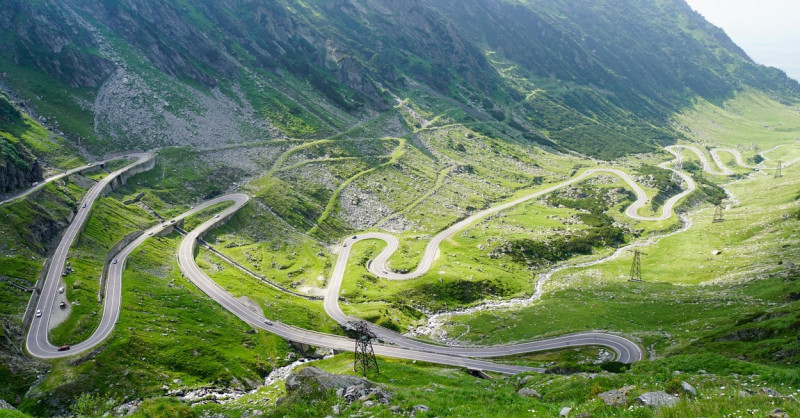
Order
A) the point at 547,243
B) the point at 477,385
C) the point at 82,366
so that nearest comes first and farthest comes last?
the point at 477,385
the point at 82,366
the point at 547,243

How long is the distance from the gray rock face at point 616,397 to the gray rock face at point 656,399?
4.96 feet

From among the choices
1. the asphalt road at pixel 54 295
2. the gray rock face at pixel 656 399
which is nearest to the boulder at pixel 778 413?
the gray rock face at pixel 656 399

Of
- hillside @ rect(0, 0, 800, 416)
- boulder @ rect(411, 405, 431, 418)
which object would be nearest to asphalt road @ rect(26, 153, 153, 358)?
hillside @ rect(0, 0, 800, 416)

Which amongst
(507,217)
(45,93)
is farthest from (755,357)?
(45,93)

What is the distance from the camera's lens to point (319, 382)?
46.4 metres

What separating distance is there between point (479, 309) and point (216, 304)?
7078cm

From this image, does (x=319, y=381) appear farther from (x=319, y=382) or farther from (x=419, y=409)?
(x=419, y=409)

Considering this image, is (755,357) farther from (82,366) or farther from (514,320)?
(82,366)

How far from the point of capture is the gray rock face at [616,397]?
31.9 metres

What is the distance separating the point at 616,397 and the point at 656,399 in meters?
3.75

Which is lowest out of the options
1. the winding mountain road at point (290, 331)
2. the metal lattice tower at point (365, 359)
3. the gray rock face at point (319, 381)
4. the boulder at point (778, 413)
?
the winding mountain road at point (290, 331)

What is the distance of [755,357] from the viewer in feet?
170

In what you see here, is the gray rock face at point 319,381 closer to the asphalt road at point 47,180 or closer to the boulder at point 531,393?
the boulder at point 531,393

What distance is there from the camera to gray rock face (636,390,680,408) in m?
29.1
